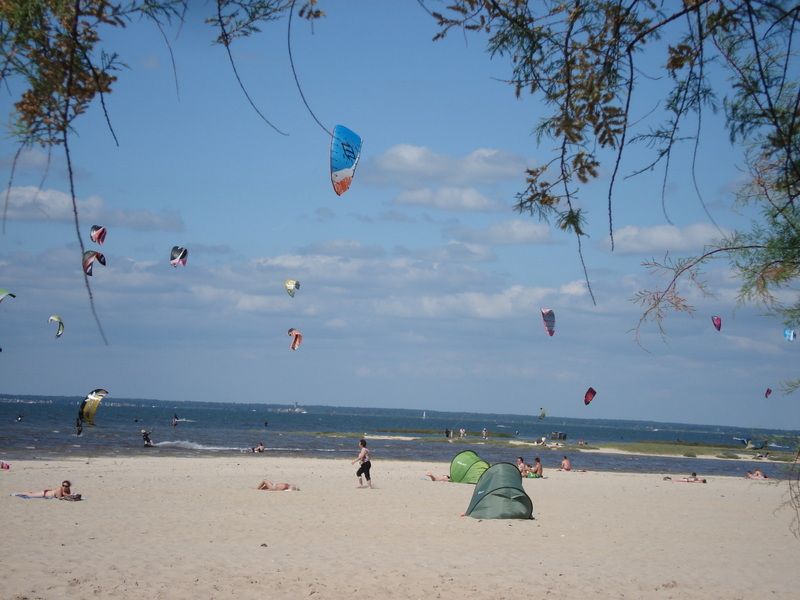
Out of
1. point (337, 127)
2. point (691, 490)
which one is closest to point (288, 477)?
point (691, 490)

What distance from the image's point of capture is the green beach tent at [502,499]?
1355 cm

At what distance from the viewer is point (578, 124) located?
3.13m

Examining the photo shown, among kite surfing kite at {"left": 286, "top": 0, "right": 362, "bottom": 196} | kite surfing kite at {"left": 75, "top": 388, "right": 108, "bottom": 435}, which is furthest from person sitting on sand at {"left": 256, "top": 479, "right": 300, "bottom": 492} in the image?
kite surfing kite at {"left": 286, "top": 0, "right": 362, "bottom": 196}

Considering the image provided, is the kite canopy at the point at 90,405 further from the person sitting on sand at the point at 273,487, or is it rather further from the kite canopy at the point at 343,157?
the kite canopy at the point at 343,157

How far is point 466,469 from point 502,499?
7.38 metres

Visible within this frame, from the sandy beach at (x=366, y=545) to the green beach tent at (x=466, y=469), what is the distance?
165 centimetres

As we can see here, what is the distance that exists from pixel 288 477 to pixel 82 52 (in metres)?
21.0

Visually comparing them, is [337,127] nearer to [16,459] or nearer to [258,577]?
[258,577]

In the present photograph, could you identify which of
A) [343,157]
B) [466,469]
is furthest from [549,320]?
[343,157]

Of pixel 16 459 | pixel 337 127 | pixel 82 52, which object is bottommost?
pixel 16 459

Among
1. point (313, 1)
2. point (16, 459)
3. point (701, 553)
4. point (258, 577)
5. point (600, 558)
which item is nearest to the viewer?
point (313, 1)

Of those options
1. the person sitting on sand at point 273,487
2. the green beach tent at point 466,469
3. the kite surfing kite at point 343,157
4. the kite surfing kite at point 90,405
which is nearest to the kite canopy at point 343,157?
the kite surfing kite at point 343,157

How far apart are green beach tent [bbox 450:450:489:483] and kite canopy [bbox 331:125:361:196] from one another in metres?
17.4

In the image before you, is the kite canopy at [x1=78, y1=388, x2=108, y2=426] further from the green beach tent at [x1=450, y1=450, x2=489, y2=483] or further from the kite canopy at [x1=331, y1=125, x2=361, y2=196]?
the kite canopy at [x1=331, y1=125, x2=361, y2=196]
